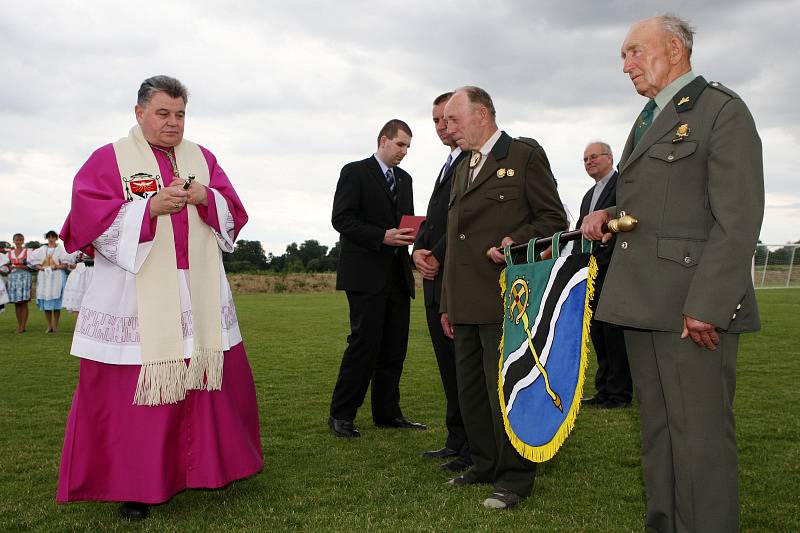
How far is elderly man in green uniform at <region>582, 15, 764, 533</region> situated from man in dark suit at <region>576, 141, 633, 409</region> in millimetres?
3527

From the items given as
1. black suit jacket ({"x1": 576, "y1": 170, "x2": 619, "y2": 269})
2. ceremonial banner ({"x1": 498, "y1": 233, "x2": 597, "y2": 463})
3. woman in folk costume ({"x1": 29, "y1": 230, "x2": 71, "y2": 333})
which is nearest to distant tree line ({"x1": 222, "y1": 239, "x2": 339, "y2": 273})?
woman in folk costume ({"x1": 29, "y1": 230, "x2": 71, "y2": 333})

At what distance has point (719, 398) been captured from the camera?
113 inches

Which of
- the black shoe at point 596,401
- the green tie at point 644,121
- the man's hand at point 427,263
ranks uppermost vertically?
the green tie at point 644,121

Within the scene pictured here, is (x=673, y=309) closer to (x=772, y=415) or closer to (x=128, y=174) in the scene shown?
(x=128, y=174)

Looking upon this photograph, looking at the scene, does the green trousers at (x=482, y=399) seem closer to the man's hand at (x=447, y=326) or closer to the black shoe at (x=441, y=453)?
the man's hand at (x=447, y=326)

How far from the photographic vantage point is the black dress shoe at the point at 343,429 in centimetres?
595

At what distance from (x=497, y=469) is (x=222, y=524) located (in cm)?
146

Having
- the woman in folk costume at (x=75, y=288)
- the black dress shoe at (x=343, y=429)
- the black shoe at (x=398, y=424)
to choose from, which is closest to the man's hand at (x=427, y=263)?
the black dress shoe at (x=343, y=429)

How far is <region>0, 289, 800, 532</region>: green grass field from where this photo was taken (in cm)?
385

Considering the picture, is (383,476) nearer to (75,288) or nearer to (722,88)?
(722,88)

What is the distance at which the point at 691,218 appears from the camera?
287cm

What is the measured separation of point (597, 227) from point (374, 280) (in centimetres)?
314

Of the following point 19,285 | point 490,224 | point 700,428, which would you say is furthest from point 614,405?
point 19,285

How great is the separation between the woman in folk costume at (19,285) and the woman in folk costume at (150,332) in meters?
12.9
